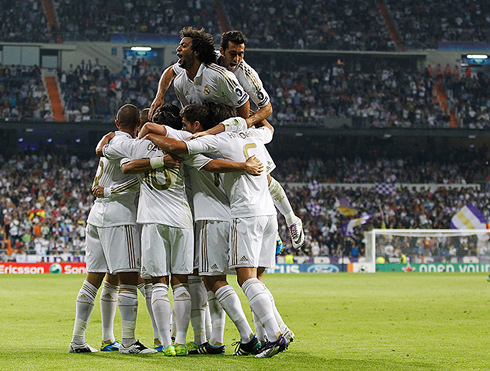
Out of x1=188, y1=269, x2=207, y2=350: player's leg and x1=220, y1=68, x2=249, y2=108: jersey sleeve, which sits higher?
x1=220, y1=68, x2=249, y2=108: jersey sleeve

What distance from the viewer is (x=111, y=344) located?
6.89m

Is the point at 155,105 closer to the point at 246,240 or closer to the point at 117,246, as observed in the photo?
the point at 117,246

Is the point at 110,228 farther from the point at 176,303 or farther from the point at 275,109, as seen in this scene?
the point at 275,109

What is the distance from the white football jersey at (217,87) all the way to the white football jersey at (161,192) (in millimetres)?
863

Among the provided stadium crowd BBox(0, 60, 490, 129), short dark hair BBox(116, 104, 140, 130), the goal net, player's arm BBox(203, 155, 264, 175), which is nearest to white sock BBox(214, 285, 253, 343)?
player's arm BBox(203, 155, 264, 175)

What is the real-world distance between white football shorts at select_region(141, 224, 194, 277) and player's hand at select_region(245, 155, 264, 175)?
775 millimetres

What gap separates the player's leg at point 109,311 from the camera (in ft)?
22.6

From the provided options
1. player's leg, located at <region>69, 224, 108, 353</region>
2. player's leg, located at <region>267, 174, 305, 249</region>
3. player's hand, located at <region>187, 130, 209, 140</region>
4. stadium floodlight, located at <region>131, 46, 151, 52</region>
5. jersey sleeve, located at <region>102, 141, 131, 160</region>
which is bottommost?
player's leg, located at <region>69, 224, 108, 353</region>

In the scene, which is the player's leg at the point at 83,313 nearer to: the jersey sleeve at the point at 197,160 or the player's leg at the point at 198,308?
the player's leg at the point at 198,308

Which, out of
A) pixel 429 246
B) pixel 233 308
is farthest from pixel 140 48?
pixel 233 308

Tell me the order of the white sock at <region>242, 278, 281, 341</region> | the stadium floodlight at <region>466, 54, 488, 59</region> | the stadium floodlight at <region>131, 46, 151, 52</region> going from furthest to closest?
the stadium floodlight at <region>466, 54, 488, 59</region>
the stadium floodlight at <region>131, 46, 151, 52</region>
the white sock at <region>242, 278, 281, 341</region>

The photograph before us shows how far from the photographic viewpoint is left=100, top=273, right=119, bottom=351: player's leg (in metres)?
6.90

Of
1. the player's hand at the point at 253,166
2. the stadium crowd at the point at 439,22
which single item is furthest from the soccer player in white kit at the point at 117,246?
the stadium crowd at the point at 439,22

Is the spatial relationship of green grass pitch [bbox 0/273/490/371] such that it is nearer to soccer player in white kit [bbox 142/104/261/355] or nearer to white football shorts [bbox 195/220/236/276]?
soccer player in white kit [bbox 142/104/261/355]
